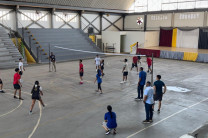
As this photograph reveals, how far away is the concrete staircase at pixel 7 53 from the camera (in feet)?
76.8

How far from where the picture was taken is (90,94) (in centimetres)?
1351

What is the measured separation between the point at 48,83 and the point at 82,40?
62.2ft

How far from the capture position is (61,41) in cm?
3175

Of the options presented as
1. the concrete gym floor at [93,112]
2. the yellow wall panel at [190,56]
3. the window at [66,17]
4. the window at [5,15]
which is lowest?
the concrete gym floor at [93,112]

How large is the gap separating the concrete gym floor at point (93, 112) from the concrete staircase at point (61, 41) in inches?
490

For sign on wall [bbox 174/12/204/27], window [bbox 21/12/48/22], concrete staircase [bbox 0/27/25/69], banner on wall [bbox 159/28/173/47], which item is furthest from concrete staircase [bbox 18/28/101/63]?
sign on wall [bbox 174/12/204/27]

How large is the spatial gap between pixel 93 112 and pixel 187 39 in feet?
95.5

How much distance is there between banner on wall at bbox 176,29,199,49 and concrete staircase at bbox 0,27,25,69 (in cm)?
2542

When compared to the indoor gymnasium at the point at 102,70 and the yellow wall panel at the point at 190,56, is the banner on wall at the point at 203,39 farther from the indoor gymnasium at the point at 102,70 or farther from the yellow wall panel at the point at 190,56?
the yellow wall panel at the point at 190,56

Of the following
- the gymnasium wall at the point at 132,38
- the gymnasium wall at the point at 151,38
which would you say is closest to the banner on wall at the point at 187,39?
the gymnasium wall at the point at 151,38

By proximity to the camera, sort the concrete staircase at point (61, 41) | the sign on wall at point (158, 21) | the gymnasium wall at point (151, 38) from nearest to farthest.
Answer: the concrete staircase at point (61, 41) < the gymnasium wall at point (151, 38) < the sign on wall at point (158, 21)

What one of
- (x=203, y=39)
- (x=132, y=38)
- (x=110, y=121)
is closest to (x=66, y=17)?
(x=132, y=38)

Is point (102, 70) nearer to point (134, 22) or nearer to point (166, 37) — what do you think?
point (166, 37)

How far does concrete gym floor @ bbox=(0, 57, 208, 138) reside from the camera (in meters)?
8.37
